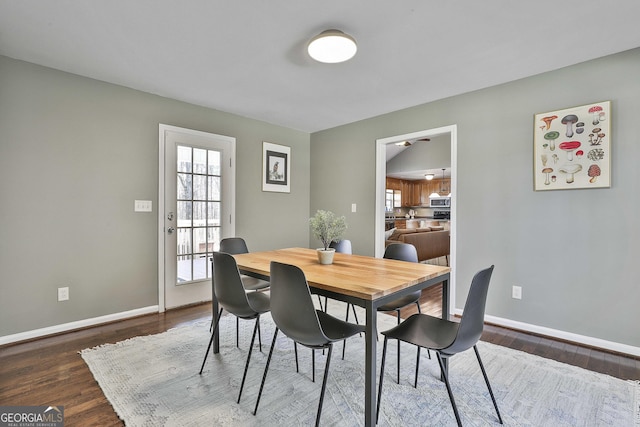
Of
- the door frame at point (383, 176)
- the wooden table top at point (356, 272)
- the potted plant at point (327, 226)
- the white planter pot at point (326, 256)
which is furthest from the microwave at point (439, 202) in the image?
the white planter pot at point (326, 256)

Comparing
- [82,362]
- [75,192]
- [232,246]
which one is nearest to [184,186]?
[75,192]

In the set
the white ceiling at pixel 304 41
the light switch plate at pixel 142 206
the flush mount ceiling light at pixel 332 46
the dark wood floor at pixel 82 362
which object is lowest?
the dark wood floor at pixel 82 362

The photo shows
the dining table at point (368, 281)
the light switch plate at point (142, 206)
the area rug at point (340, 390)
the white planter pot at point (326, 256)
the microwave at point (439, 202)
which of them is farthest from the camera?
the microwave at point (439, 202)

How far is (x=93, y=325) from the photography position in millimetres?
2914

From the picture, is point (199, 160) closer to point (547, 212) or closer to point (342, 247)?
point (342, 247)

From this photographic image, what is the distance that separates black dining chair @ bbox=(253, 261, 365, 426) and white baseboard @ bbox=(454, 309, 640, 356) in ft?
6.78

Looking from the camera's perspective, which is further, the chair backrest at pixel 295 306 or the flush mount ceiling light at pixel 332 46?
the flush mount ceiling light at pixel 332 46

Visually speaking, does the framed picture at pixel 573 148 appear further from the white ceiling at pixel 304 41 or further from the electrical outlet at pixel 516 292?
the electrical outlet at pixel 516 292

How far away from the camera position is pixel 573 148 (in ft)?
8.56

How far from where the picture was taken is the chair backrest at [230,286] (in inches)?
71.3

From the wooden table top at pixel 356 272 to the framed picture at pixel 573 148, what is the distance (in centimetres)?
163

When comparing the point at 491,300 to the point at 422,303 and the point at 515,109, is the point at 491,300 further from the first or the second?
the point at 515,109

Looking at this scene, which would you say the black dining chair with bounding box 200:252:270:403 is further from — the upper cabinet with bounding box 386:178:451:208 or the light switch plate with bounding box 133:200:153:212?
the upper cabinet with bounding box 386:178:451:208

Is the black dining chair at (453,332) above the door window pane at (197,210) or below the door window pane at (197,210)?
below
